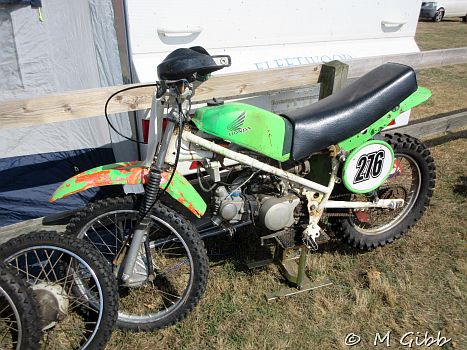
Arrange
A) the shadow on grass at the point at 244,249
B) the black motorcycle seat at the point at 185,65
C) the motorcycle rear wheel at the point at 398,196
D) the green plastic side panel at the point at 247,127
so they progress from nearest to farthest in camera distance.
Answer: the black motorcycle seat at the point at 185,65
the green plastic side panel at the point at 247,127
the motorcycle rear wheel at the point at 398,196
the shadow on grass at the point at 244,249

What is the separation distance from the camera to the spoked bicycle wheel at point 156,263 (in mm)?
2359

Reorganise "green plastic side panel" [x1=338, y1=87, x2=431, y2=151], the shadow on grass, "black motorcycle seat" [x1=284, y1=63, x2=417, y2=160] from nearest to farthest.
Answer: "black motorcycle seat" [x1=284, y1=63, x2=417, y2=160]
"green plastic side panel" [x1=338, y1=87, x2=431, y2=151]
the shadow on grass

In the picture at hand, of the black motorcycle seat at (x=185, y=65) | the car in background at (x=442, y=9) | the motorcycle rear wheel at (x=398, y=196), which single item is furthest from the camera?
the car in background at (x=442, y=9)

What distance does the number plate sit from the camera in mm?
2725

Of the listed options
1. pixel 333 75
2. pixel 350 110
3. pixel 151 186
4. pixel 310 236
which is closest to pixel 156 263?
pixel 151 186

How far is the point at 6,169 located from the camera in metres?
3.68

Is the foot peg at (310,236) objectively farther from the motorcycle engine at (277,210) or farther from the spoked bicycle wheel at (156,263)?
the spoked bicycle wheel at (156,263)

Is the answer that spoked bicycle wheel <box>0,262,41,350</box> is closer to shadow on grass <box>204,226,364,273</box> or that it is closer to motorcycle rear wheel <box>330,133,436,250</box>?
shadow on grass <box>204,226,364,273</box>

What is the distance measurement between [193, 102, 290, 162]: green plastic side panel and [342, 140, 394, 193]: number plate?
0.55m

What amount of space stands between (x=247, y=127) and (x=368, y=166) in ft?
3.17

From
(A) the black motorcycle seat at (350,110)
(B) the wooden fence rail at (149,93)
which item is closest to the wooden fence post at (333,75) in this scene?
(B) the wooden fence rail at (149,93)

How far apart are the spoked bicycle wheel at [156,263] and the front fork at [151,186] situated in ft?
0.26

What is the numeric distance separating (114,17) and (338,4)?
72.2 inches

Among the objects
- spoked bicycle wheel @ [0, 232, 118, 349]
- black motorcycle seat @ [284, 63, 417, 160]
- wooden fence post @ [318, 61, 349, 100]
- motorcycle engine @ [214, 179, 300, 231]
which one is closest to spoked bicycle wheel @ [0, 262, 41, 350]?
spoked bicycle wheel @ [0, 232, 118, 349]
